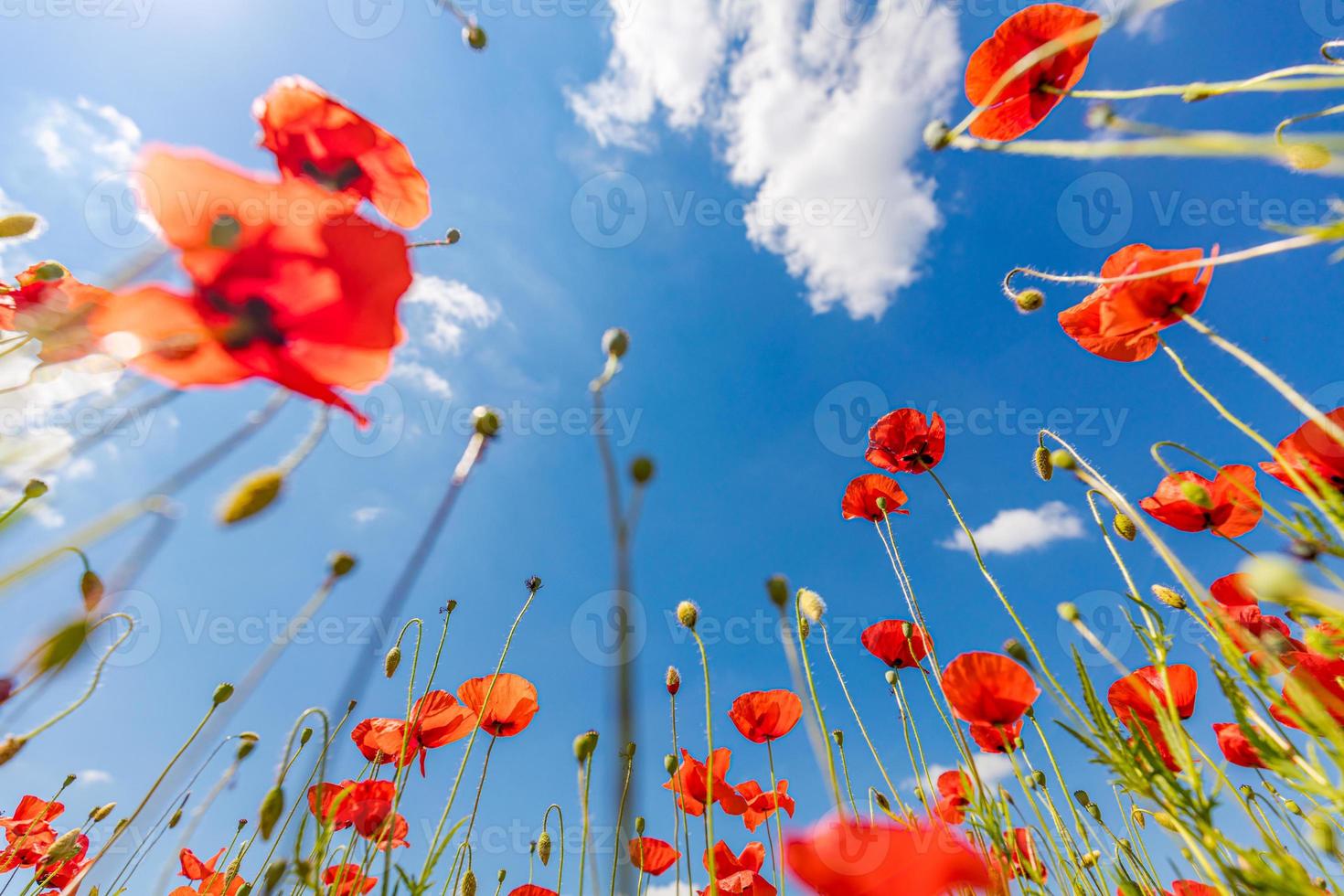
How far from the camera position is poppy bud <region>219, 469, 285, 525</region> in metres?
0.72

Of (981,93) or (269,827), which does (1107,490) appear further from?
(269,827)

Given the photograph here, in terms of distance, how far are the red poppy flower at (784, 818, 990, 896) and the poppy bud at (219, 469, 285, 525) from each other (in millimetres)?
835

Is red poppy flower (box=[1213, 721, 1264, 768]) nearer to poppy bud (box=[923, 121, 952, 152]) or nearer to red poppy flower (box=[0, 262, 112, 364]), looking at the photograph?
poppy bud (box=[923, 121, 952, 152])

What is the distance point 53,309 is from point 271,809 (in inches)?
35.6

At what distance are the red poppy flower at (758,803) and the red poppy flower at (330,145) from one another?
253 centimetres

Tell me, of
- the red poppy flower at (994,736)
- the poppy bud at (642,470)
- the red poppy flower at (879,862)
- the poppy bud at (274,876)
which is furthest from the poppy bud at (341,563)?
the red poppy flower at (994,736)

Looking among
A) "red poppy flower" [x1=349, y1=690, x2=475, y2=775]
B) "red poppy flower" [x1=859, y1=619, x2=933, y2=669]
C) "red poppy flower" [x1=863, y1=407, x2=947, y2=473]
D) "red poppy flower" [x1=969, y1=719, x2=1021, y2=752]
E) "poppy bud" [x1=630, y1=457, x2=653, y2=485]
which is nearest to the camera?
"poppy bud" [x1=630, y1=457, x2=653, y2=485]

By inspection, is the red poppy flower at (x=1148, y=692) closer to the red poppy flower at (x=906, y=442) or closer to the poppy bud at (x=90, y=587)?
the red poppy flower at (x=906, y=442)

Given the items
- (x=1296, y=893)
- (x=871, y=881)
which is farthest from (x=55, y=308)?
(x=1296, y=893)

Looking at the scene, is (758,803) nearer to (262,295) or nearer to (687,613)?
(687,613)

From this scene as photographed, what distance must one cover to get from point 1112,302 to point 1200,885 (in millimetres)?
1488

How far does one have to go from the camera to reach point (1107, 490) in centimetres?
123

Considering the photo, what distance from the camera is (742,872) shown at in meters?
2.21

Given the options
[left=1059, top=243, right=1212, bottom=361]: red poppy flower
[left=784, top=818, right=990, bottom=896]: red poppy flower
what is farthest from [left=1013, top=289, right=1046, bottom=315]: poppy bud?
[left=784, top=818, right=990, bottom=896]: red poppy flower
